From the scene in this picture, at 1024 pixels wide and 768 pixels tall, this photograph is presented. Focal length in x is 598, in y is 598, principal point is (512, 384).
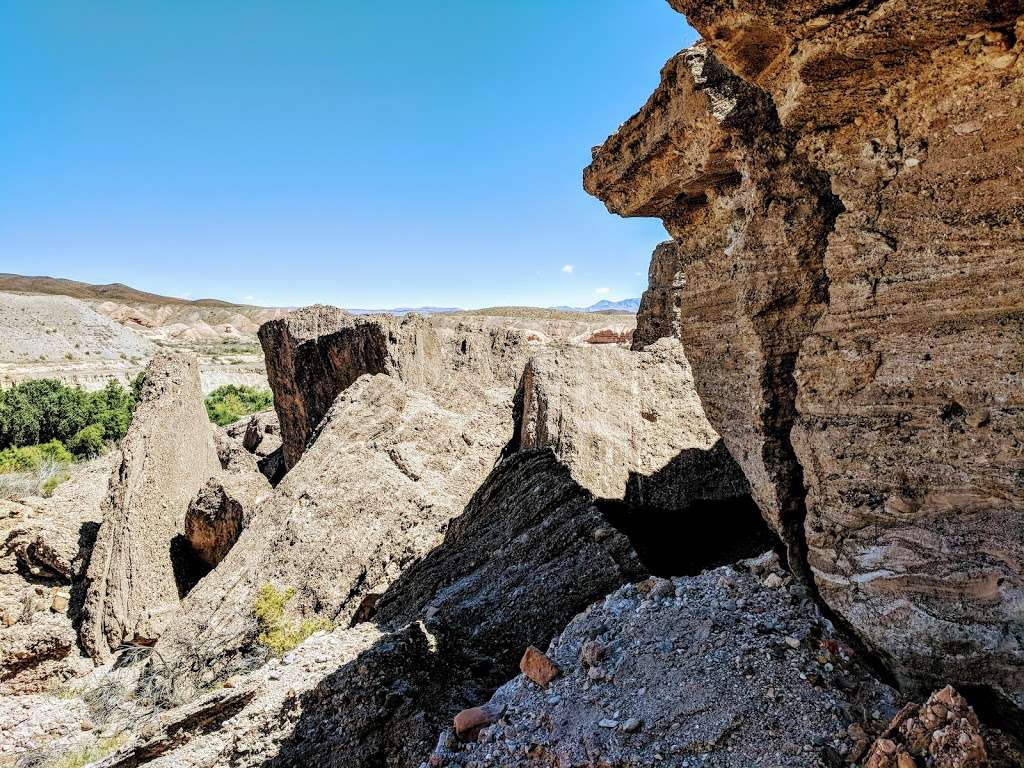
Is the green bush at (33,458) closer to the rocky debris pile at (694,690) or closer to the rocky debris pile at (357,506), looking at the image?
the rocky debris pile at (357,506)

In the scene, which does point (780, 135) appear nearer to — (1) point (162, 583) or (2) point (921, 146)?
(2) point (921, 146)

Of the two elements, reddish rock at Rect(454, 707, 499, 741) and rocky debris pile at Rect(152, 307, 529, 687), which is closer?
reddish rock at Rect(454, 707, 499, 741)

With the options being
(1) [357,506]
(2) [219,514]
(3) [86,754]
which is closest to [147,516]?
(2) [219,514]

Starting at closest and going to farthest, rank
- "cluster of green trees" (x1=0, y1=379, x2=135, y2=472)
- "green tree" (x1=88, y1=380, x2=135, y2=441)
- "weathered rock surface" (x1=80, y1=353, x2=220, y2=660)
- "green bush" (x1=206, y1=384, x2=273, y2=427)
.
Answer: "weathered rock surface" (x1=80, y1=353, x2=220, y2=660), "cluster of green trees" (x1=0, y1=379, x2=135, y2=472), "green tree" (x1=88, y1=380, x2=135, y2=441), "green bush" (x1=206, y1=384, x2=273, y2=427)

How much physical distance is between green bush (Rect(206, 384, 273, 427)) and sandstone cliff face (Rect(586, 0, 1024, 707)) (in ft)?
80.4

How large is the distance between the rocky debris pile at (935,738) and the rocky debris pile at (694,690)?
0.16m

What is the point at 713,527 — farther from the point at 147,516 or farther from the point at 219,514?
the point at 147,516

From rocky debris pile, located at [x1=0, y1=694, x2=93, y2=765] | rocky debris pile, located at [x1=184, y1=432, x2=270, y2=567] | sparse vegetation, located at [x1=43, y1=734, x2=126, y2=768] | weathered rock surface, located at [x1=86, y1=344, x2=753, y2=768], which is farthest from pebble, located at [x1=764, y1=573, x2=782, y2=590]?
rocky debris pile, located at [x1=0, y1=694, x2=93, y2=765]

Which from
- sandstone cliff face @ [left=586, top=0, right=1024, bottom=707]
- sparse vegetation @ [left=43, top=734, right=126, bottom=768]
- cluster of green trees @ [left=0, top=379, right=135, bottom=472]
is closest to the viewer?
sandstone cliff face @ [left=586, top=0, right=1024, bottom=707]

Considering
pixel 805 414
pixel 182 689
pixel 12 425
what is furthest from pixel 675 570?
pixel 12 425

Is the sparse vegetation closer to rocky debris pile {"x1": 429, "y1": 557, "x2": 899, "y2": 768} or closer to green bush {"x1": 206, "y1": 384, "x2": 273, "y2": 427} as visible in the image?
rocky debris pile {"x1": 429, "y1": 557, "x2": 899, "y2": 768}

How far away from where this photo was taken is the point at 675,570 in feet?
15.6

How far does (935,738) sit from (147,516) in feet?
24.7

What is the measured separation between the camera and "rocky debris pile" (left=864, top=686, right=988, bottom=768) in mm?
2023
